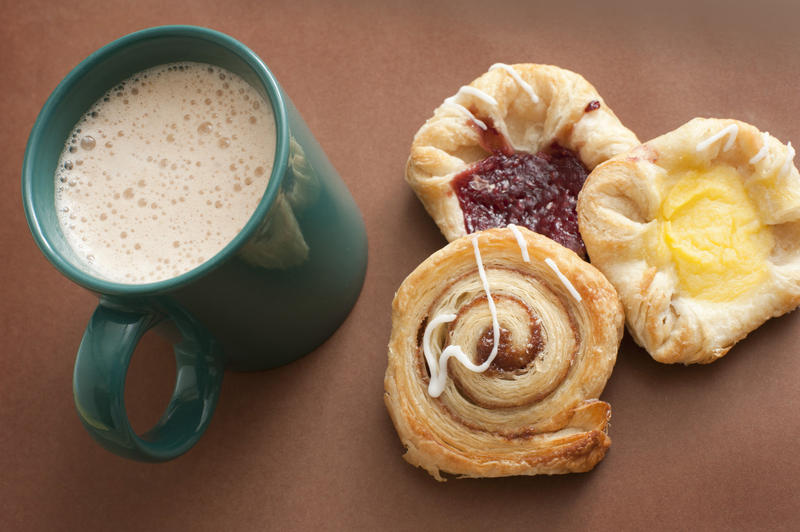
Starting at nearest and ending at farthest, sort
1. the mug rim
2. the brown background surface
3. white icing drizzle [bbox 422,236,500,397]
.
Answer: the mug rim, white icing drizzle [bbox 422,236,500,397], the brown background surface

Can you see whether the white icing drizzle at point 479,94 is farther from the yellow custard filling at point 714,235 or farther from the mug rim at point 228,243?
the mug rim at point 228,243

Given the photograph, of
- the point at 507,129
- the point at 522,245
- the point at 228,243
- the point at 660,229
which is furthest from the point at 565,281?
the point at 228,243

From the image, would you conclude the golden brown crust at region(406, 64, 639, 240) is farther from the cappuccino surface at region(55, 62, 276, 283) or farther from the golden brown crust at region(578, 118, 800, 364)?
the cappuccino surface at region(55, 62, 276, 283)

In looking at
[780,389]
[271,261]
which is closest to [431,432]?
[271,261]

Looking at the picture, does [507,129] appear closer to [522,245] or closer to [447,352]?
[522,245]

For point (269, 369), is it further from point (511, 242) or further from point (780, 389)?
point (780, 389)

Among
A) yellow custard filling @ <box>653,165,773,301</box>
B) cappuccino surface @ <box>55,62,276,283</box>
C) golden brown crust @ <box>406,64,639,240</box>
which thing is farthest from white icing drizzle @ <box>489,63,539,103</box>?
cappuccino surface @ <box>55,62,276,283</box>
